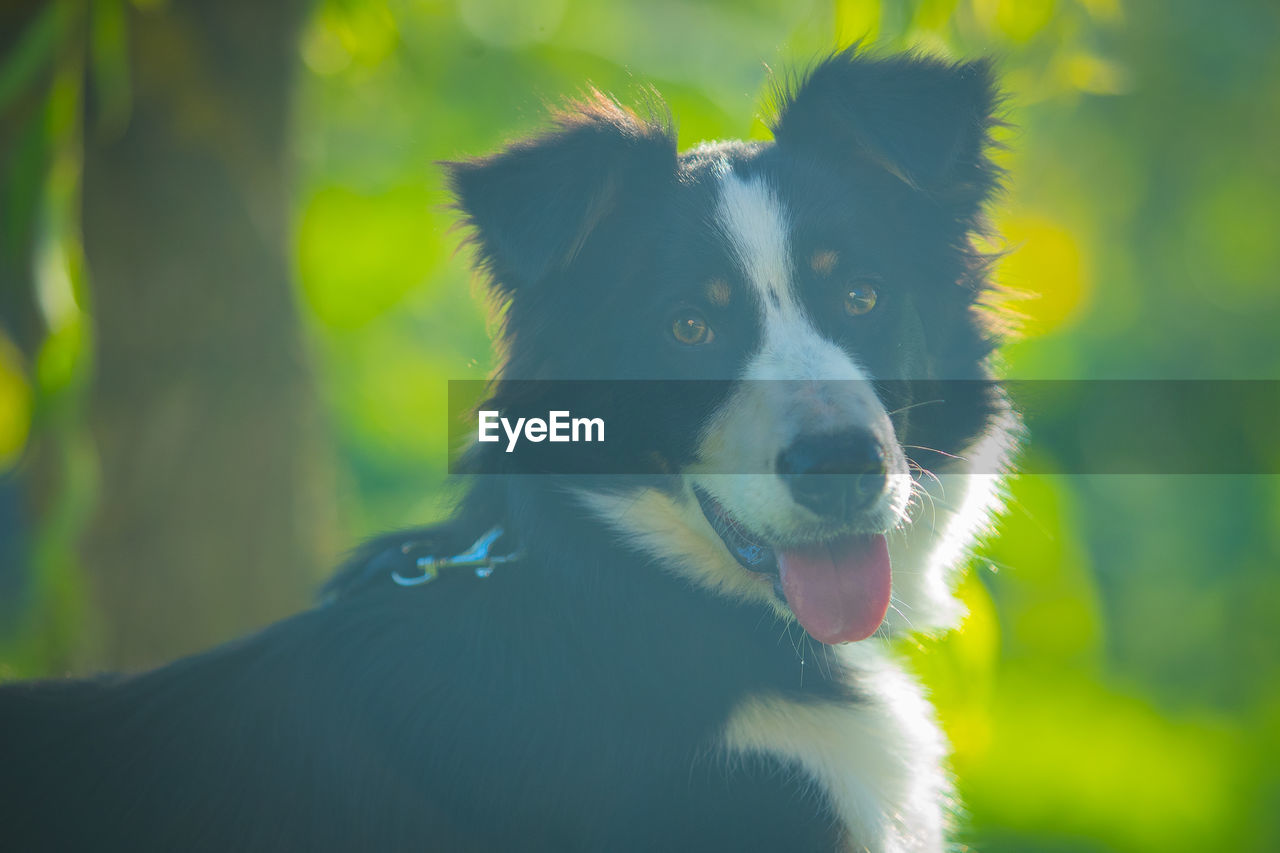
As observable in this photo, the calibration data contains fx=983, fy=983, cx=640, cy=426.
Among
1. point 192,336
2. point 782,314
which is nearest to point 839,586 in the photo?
point 782,314

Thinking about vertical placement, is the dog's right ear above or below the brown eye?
above

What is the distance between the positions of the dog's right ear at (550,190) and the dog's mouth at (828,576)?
718 millimetres

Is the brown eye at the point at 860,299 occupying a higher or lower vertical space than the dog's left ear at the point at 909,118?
lower

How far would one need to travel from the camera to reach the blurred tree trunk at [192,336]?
3.95 m

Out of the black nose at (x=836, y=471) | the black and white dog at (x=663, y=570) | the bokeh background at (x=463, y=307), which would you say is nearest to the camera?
the black and white dog at (x=663, y=570)

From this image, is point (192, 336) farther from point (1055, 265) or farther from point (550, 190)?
point (1055, 265)

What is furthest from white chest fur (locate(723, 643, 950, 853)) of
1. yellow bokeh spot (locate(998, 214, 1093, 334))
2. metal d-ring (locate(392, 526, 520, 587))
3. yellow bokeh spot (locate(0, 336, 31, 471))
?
yellow bokeh spot (locate(998, 214, 1093, 334))

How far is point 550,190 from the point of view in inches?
89.0

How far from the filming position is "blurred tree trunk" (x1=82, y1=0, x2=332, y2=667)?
3945 mm

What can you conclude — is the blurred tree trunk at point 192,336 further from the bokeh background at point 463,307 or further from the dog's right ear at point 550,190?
the dog's right ear at point 550,190

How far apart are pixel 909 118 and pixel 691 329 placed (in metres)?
0.74

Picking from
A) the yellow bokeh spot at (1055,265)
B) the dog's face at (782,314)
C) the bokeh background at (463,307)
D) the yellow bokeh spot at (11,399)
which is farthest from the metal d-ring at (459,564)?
the yellow bokeh spot at (1055,265)

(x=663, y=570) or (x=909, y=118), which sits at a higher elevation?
(x=909, y=118)

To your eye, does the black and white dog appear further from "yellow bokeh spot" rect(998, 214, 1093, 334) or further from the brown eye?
"yellow bokeh spot" rect(998, 214, 1093, 334)
